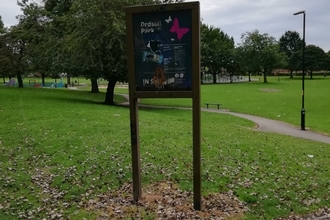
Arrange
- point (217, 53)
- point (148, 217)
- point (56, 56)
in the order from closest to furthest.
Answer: point (148, 217), point (56, 56), point (217, 53)

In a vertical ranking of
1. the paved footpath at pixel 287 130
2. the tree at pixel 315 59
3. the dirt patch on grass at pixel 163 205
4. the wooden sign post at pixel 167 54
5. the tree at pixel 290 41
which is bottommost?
the paved footpath at pixel 287 130

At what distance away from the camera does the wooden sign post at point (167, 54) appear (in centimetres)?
597

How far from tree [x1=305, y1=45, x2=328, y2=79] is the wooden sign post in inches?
3837

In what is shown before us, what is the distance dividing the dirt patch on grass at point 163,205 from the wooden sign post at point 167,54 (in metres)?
0.34

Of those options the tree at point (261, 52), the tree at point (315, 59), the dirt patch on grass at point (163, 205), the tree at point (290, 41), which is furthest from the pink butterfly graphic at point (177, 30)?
the tree at point (290, 41)

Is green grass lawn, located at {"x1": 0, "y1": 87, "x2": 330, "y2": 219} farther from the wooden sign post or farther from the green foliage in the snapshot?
the green foliage

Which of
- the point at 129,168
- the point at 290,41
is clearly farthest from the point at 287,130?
the point at 290,41

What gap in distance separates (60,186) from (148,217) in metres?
2.61

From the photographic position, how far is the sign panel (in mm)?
6016

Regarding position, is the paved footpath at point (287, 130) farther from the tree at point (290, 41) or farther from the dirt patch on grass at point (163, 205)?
the tree at point (290, 41)

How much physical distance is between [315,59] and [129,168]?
97.5 metres

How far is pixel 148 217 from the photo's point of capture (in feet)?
19.5

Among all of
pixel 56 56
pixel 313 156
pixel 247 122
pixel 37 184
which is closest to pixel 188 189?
pixel 37 184

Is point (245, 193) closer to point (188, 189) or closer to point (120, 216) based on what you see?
point (188, 189)
